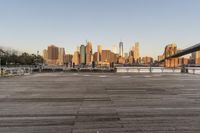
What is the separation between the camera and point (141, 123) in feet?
21.3

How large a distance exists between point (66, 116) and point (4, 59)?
12942cm

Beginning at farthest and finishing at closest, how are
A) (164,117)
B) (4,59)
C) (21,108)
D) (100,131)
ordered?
(4,59) < (21,108) < (164,117) < (100,131)

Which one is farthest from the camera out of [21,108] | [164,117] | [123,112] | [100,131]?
[21,108]

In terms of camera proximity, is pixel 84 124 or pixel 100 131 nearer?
pixel 100 131

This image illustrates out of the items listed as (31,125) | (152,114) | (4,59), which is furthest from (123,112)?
(4,59)

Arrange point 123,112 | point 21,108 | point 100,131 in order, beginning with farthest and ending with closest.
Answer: point 21,108, point 123,112, point 100,131

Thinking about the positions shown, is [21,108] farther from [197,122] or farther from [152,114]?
[197,122]

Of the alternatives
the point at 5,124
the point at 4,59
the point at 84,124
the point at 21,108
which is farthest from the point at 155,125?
the point at 4,59

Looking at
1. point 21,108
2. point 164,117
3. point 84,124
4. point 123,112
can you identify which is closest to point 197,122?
point 164,117

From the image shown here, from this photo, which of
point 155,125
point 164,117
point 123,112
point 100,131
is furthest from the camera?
point 123,112

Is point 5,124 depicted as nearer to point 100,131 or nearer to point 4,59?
point 100,131

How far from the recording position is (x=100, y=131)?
18.9 ft

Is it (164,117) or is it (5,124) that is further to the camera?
(164,117)

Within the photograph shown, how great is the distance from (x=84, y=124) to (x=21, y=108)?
A: 9.55ft
